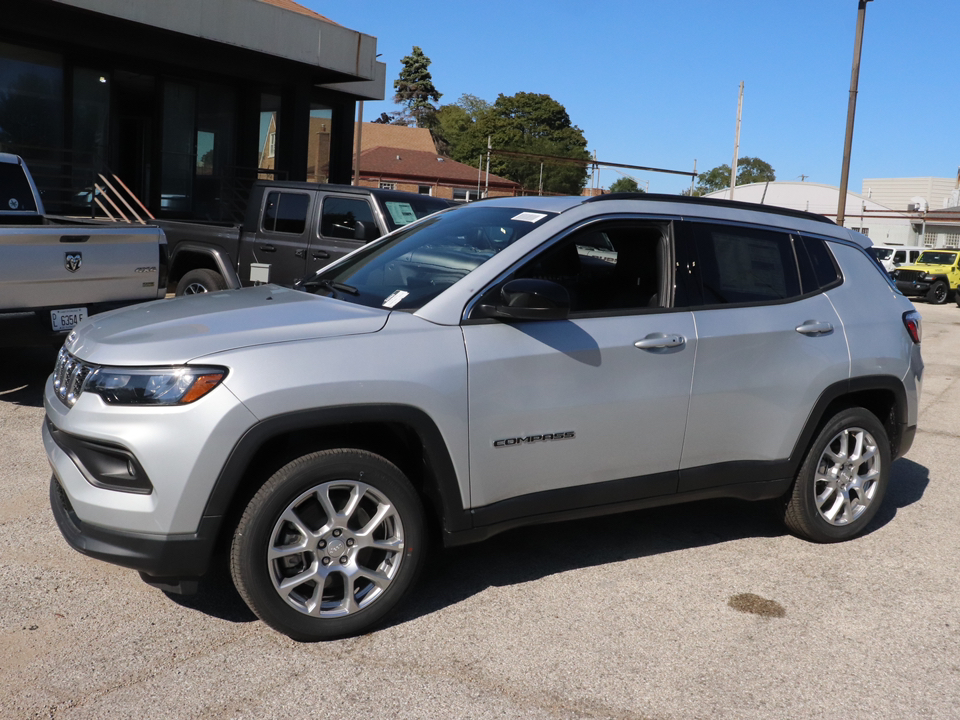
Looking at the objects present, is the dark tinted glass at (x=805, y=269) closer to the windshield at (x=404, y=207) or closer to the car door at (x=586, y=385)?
the car door at (x=586, y=385)

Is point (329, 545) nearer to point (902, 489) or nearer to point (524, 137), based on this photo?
point (902, 489)

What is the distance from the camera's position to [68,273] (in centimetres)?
707

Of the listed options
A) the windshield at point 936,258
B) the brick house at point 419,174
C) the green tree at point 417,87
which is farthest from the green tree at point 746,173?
the windshield at point 936,258

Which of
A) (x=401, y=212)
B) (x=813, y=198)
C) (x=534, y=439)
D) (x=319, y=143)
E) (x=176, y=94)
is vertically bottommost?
Answer: (x=534, y=439)

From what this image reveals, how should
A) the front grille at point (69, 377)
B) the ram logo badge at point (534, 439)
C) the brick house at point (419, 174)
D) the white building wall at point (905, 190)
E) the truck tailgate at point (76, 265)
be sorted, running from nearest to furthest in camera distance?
1. the front grille at point (69, 377)
2. the ram logo badge at point (534, 439)
3. the truck tailgate at point (76, 265)
4. the brick house at point (419, 174)
5. the white building wall at point (905, 190)

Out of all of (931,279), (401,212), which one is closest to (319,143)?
(401,212)

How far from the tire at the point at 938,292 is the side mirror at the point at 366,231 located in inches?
994

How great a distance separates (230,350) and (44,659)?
1316mm

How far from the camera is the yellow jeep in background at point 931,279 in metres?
29.1

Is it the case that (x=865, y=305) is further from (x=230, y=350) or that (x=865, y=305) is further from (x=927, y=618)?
(x=230, y=350)

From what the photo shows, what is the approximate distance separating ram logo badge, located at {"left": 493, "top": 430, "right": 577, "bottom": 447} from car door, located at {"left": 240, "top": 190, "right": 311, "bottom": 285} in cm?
619

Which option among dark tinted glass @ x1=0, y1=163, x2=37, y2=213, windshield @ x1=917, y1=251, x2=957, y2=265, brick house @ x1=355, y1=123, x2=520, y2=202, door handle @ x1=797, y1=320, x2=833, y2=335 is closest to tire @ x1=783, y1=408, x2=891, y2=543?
door handle @ x1=797, y1=320, x2=833, y2=335

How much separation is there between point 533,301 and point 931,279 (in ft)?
95.2

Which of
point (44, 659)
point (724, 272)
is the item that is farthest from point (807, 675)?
→ point (44, 659)
